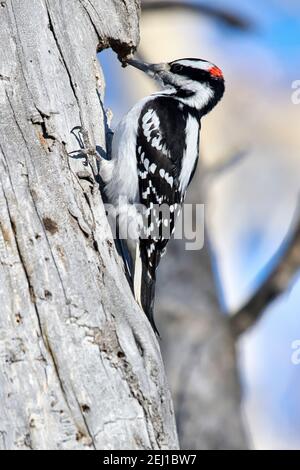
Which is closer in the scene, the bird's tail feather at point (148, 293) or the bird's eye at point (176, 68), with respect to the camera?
the bird's tail feather at point (148, 293)

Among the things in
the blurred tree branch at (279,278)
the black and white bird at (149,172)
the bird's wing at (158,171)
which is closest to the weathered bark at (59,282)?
the black and white bird at (149,172)

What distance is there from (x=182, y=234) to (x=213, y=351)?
46.0 inches

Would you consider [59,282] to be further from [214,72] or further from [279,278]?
[279,278]

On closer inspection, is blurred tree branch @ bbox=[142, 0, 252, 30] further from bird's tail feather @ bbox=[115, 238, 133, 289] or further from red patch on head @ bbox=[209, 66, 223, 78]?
bird's tail feather @ bbox=[115, 238, 133, 289]

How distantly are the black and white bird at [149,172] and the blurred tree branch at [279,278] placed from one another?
1.91 m

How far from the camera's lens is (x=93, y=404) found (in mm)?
3211

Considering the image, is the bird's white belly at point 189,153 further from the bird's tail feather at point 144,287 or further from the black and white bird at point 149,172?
the bird's tail feather at point 144,287

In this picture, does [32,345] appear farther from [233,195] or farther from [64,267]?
[233,195]

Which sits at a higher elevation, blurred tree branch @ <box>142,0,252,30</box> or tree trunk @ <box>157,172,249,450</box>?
blurred tree branch @ <box>142,0,252,30</box>

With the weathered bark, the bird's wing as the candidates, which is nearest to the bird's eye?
the bird's wing

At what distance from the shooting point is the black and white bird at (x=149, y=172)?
4.48 m

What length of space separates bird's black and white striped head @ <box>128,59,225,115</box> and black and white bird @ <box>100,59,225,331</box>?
0.09 meters

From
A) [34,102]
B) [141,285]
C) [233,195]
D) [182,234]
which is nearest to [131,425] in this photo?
[141,285]

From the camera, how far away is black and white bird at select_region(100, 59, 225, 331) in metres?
4.48
